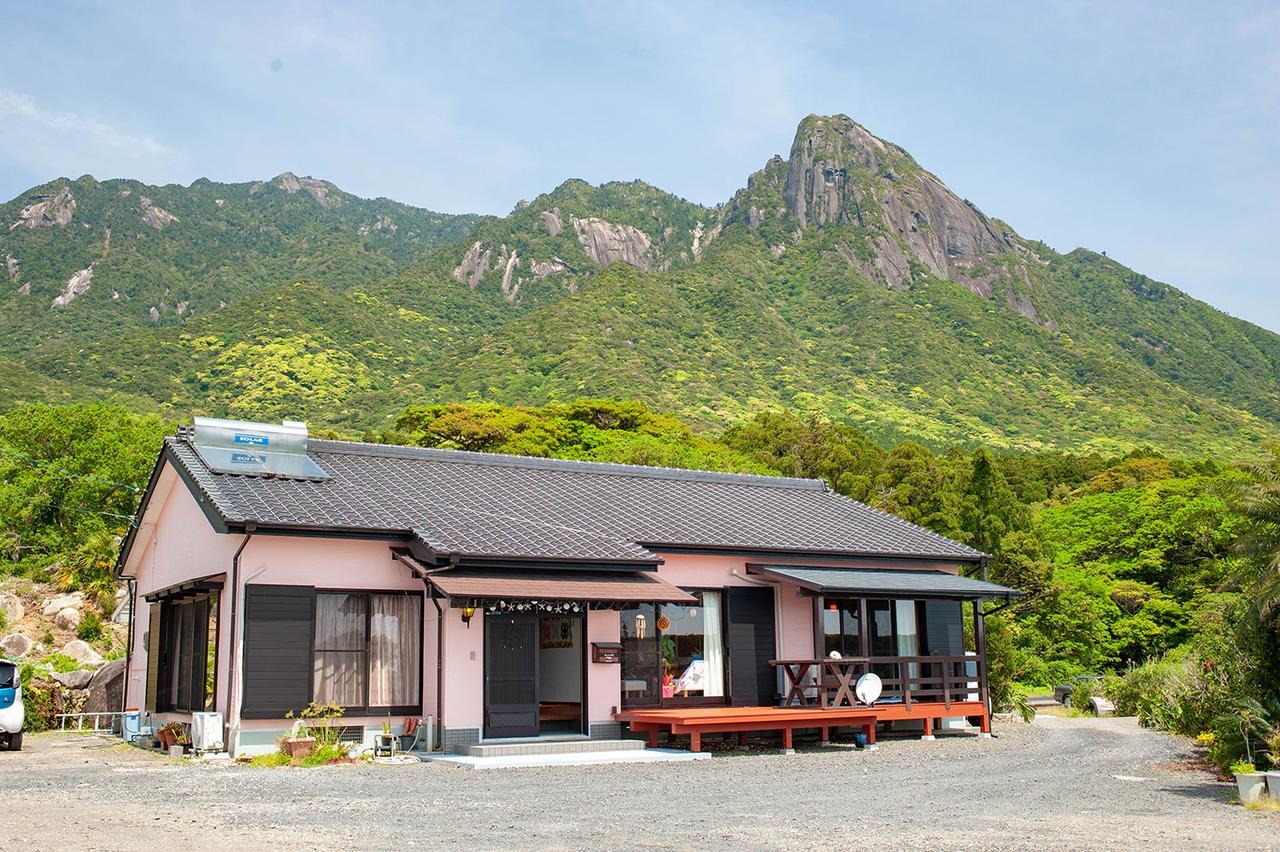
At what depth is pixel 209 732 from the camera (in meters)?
13.7

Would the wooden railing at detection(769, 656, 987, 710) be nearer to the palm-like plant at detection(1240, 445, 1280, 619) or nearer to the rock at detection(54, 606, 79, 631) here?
the palm-like plant at detection(1240, 445, 1280, 619)

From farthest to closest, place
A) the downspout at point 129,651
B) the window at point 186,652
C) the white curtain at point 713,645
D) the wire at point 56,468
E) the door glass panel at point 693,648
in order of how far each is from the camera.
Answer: the wire at point 56,468, the downspout at point 129,651, the white curtain at point 713,645, the door glass panel at point 693,648, the window at point 186,652

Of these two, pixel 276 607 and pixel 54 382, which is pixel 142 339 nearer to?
pixel 54 382

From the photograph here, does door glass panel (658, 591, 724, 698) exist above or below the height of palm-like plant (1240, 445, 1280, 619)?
below

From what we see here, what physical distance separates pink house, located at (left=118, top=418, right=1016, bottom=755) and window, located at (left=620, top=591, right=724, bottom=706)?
0.11 ft

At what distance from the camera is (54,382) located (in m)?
56.2

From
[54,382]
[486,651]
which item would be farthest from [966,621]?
[54,382]

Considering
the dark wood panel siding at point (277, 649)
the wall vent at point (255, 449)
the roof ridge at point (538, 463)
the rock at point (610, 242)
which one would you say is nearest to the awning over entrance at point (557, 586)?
the dark wood panel siding at point (277, 649)

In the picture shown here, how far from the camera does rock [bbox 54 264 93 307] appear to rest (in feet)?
265

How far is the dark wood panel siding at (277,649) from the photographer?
13688 millimetres

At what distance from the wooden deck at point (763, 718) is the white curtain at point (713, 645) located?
362 mm

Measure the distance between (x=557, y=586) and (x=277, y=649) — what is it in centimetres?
361

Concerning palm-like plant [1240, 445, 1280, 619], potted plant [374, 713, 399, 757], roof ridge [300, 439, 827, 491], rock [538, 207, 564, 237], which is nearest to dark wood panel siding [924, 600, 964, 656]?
roof ridge [300, 439, 827, 491]

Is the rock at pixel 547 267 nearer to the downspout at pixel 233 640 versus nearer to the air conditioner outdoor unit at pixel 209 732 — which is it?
the downspout at pixel 233 640
